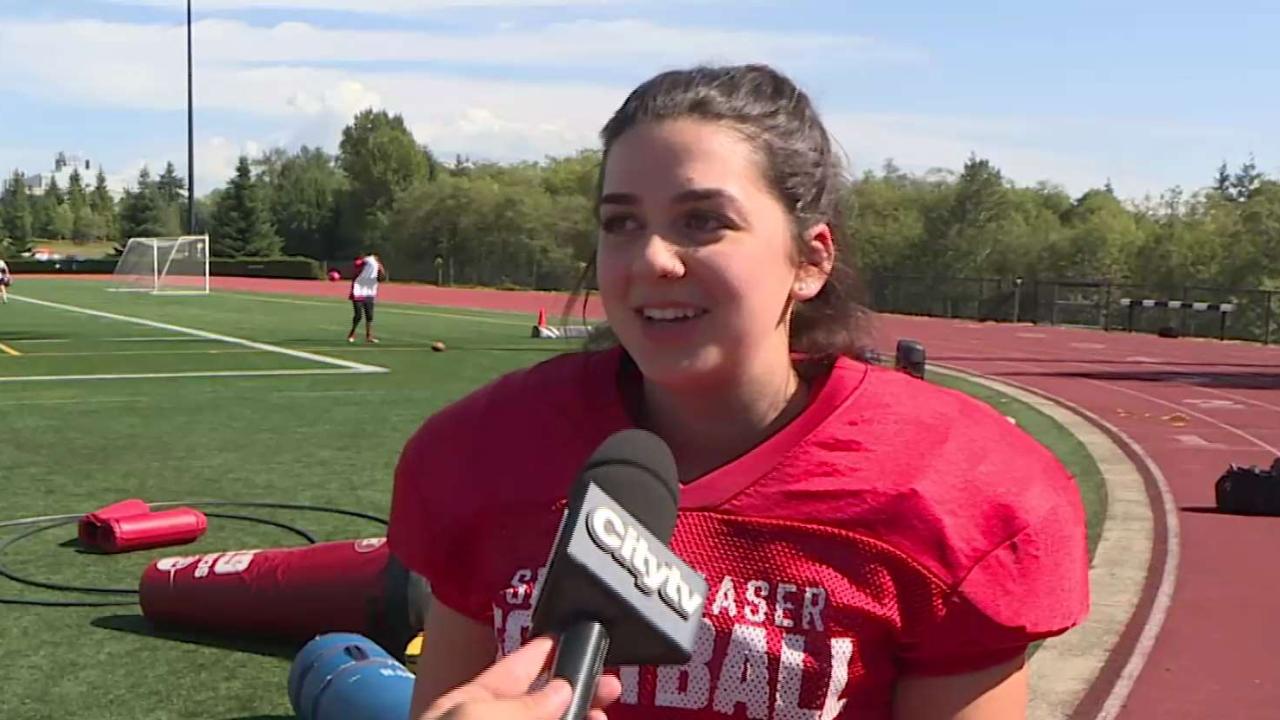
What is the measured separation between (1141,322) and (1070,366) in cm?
1833

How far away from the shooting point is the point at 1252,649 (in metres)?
5.96

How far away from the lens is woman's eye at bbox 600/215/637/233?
1739mm

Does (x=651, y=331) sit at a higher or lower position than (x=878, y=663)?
higher

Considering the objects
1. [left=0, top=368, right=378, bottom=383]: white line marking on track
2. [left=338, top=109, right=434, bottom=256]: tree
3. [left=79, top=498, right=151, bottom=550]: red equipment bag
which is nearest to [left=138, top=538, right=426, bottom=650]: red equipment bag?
[left=79, top=498, right=151, bottom=550]: red equipment bag

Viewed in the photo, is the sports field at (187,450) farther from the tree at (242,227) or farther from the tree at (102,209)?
the tree at (102,209)

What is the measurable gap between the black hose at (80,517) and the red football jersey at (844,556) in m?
4.78

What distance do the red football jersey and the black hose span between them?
4.78 meters

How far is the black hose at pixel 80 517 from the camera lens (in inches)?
235

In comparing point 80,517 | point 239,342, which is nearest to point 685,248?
point 80,517

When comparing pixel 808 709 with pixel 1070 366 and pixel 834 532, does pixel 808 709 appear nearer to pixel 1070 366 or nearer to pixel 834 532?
pixel 834 532

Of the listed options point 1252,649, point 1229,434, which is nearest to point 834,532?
point 1252,649

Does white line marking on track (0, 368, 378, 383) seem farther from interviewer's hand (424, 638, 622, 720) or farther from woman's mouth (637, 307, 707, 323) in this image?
interviewer's hand (424, 638, 622, 720)

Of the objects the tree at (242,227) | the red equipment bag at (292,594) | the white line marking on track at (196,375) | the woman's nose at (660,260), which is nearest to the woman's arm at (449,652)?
the woman's nose at (660,260)

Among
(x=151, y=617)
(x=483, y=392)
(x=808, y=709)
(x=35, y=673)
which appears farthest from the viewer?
(x=151, y=617)
